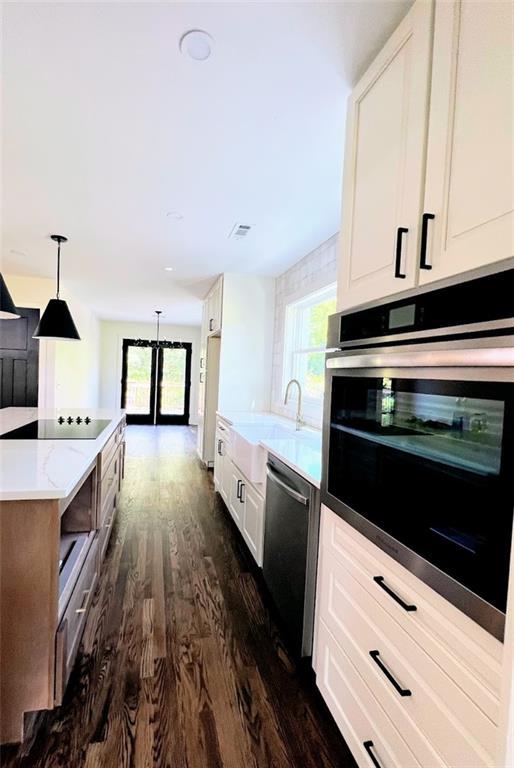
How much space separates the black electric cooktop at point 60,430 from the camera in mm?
2275

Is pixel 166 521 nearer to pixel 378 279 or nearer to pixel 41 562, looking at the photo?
pixel 41 562

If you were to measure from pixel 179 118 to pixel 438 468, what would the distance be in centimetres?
182

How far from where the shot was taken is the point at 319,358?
11.4 ft

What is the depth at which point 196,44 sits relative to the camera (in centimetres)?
133

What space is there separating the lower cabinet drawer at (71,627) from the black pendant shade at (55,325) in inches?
69.8

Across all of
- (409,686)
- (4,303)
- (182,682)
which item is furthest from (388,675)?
(4,303)

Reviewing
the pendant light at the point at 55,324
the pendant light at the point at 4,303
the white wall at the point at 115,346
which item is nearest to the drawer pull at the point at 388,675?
the pendant light at the point at 4,303

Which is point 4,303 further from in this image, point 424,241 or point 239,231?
point 424,241

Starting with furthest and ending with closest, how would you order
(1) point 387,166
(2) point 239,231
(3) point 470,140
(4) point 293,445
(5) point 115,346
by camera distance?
(5) point 115,346 < (2) point 239,231 < (4) point 293,445 < (1) point 387,166 < (3) point 470,140

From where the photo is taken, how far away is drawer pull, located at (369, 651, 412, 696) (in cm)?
100

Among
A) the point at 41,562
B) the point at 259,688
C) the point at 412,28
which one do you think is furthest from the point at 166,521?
the point at 412,28

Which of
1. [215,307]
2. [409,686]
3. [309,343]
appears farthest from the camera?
[215,307]

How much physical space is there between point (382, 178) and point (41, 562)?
1763mm

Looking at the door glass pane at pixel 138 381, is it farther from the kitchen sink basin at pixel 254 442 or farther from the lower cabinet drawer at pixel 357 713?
the lower cabinet drawer at pixel 357 713
